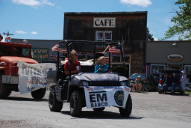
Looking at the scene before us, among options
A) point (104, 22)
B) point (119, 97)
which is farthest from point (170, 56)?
point (119, 97)

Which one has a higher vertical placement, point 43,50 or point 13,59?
point 43,50

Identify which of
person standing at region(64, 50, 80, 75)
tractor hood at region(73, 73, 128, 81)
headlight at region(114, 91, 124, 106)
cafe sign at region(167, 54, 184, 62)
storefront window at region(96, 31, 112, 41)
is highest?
storefront window at region(96, 31, 112, 41)

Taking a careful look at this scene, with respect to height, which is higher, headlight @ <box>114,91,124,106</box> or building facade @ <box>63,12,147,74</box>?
building facade @ <box>63,12,147,74</box>

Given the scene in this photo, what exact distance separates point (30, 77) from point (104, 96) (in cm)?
824

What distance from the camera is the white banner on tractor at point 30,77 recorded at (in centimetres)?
1945

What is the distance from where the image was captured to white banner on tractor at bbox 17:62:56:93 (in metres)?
19.5

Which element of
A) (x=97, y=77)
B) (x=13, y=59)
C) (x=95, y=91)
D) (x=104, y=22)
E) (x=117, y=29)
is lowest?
(x=95, y=91)

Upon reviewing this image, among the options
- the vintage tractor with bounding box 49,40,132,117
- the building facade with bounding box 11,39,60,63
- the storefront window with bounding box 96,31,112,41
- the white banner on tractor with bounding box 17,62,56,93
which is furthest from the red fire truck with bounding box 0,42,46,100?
the building facade with bounding box 11,39,60,63

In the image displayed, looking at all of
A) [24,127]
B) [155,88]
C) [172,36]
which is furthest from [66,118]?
[172,36]

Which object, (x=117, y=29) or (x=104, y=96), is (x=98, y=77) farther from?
(x=117, y=29)

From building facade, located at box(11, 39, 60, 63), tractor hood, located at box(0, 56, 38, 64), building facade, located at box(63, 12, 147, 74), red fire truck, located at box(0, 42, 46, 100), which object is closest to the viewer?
red fire truck, located at box(0, 42, 46, 100)

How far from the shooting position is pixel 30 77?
19.5m

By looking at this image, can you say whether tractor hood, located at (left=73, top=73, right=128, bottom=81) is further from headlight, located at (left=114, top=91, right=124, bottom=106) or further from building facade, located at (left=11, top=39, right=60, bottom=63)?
building facade, located at (left=11, top=39, right=60, bottom=63)

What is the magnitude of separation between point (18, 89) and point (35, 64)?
1329 millimetres
